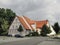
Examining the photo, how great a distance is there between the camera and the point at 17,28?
101500 millimetres

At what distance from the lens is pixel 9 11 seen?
4478 inches

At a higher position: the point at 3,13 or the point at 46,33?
the point at 3,13

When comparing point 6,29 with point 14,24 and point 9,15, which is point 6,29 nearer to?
point 14,24

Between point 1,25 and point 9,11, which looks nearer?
point 1,25

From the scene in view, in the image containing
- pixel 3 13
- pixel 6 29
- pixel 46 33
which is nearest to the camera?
pixel 46 33

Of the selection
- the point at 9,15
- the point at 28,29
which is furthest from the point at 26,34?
the point at 9,15

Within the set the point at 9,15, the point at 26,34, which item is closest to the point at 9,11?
the point at 9,15

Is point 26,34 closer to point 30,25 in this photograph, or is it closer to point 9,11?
point 30,25

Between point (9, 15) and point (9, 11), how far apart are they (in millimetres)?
2475

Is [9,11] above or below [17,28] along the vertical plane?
above

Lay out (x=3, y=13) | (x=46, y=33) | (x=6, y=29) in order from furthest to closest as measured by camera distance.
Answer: (x=3, y=13), (x=6, y=29), (x=46, y=33)

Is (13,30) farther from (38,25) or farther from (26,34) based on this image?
(38,25)

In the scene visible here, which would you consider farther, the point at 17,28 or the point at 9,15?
the point at 9,15

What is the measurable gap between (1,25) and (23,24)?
10795 mm
